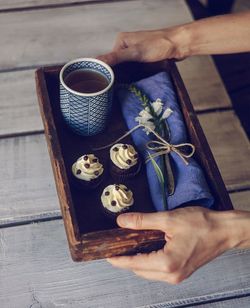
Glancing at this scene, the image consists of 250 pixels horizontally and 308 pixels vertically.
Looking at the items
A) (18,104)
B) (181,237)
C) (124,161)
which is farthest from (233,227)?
(18,104)

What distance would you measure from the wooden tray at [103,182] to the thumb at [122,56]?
12 millimetres

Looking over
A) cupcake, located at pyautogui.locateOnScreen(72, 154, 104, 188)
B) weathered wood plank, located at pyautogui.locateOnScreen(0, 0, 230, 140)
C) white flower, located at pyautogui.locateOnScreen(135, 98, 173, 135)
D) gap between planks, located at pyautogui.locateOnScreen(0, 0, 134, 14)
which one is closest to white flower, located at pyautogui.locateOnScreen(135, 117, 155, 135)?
white flower, located at pyautogui.locateOnScreen(135, 98, 173, 135)

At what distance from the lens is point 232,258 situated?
34.4 inches

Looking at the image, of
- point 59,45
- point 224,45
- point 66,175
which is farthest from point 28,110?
point 224,45

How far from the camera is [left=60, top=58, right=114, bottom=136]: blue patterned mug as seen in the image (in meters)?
0.80

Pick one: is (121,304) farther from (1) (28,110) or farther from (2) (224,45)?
(2) (224,45)

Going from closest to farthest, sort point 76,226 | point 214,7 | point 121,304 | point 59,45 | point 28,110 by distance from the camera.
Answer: point 76,226 → point 121,304 → point 28,110 → point 59,45 → point 214,7

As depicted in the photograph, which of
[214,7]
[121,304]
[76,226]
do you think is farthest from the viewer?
[214,7]

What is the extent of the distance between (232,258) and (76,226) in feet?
1.00

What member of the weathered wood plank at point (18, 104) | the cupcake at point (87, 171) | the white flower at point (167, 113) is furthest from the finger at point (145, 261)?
the weathered wood plank at point (18, 104)

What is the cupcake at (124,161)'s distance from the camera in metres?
0.81

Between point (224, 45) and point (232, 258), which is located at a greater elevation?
point (224, 45)

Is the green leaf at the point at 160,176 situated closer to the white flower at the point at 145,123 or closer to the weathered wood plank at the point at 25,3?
Result: the white flower at the point at 145,123

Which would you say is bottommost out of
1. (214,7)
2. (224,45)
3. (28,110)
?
(214,7)
